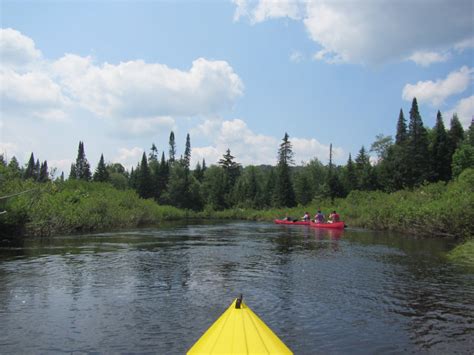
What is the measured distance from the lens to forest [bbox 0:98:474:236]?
26.7 meters

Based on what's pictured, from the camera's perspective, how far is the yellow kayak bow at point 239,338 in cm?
391

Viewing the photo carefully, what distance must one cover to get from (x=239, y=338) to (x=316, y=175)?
336 ft

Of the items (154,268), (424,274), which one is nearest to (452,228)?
(424,274)

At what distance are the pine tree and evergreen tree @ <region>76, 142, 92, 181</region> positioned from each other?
76.1 ft

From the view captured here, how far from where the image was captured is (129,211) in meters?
39.3

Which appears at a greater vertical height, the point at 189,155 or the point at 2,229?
the point at 189,155

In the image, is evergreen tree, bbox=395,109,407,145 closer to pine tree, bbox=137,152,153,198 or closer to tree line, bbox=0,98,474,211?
tree line, bbox=0,98,474,211

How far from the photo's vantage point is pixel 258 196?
84.5 metres

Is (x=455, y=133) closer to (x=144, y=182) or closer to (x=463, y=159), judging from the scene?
(x=463, y=159)

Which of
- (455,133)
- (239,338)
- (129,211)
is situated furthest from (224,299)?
(455,133)

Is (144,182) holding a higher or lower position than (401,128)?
lower

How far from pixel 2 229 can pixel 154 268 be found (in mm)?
11808

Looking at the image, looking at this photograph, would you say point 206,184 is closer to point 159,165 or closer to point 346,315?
point 159,165

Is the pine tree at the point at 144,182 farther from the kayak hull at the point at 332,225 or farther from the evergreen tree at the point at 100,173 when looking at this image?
the kayak hull at the point at 332,225
